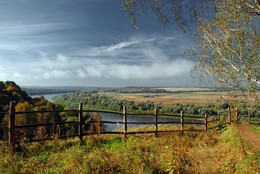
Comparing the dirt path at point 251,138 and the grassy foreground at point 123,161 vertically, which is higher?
the grassy foreground at point 123,161

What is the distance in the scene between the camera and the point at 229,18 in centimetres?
1055

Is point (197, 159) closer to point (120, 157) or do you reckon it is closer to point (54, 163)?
point (120, 157)

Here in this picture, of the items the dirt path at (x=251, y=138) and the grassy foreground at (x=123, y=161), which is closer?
the grassy foreground at (x=123, y=161)

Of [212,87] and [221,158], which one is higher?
[212,87]

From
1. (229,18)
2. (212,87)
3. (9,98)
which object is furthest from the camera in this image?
(9,98)

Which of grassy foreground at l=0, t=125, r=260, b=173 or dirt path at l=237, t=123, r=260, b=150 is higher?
grassy foreground at l=0, t=125, r=260, b=173

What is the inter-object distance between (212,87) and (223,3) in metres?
3.56

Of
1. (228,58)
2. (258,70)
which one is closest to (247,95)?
(258,70)

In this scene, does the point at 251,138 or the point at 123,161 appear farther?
the point at 251,138

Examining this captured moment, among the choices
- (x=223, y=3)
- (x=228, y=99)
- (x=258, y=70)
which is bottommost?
(x=228, y=99)

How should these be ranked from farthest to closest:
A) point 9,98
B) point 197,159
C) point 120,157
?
point 9,98 < point 197,159 < point 120,157

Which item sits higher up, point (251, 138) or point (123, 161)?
A: point (123, 161)

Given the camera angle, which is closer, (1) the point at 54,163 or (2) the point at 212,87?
(1) the point at 54,163

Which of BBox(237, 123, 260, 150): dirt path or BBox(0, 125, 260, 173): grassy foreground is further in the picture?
BBox(237, 123, 260, 150): dirt path
